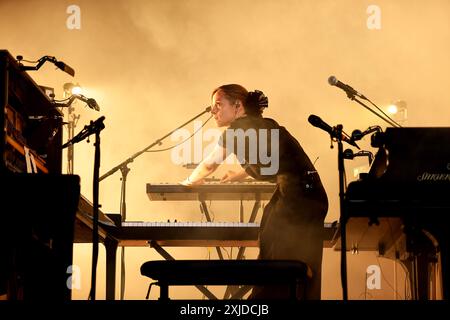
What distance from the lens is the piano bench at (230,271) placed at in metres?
3.60

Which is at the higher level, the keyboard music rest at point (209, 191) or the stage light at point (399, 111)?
the stage light at point (399, 111)

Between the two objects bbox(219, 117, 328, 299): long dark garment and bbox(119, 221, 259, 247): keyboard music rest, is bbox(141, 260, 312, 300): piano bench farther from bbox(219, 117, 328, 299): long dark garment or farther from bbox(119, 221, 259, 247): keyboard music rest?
bbox(119, 221, 259, 247): keyboard music rest

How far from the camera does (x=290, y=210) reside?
448 centimetres

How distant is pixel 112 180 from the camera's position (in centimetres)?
953

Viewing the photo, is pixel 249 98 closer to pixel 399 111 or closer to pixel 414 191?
pixel 414 191

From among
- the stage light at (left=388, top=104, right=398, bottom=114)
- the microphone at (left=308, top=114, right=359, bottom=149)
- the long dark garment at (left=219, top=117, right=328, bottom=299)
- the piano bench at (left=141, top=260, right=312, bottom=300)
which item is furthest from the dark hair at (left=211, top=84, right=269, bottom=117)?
the stage light at (left=388, top=104, right=398, bottom=114)

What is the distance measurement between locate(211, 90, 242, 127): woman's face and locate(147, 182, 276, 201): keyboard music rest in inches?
40.1

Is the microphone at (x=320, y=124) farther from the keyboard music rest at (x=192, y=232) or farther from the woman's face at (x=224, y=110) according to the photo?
the keyboard music rest at (x=192, y=232)

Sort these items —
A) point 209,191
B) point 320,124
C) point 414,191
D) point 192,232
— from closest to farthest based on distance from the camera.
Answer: point 414,191 < point 320,124 < point 192,232 < point 209,191

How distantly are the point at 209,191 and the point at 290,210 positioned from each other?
54.2 inches

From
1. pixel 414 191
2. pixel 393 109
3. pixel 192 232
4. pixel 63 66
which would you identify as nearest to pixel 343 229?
pixel 414 191

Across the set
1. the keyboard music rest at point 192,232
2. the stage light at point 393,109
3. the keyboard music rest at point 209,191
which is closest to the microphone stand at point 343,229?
the keyboard music rest at point 192,232

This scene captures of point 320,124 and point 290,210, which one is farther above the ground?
point 320,124

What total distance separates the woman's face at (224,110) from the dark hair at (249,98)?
3 cm
